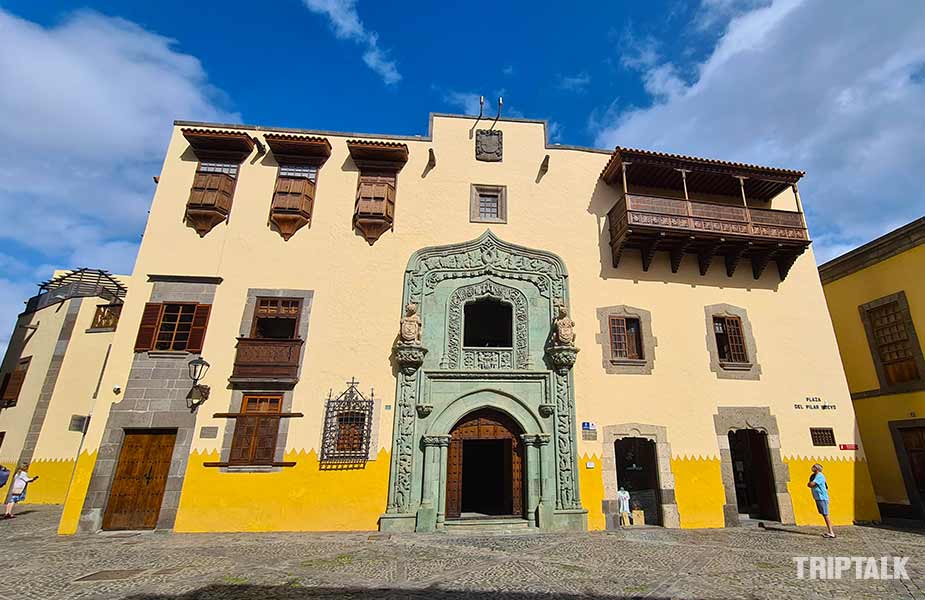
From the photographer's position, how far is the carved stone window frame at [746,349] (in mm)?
13859

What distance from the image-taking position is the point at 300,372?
41.5ft

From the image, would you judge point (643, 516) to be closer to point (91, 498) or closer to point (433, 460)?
point (433, 460)

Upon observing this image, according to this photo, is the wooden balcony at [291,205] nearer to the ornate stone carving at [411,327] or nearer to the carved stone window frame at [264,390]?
the carved stone window frame at [264,390]

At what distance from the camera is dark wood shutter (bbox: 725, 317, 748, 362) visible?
46.5ft

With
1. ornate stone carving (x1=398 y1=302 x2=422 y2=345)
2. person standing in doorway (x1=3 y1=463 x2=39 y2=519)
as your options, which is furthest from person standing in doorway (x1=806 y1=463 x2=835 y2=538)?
person standing in doorway (x1=3 y1=463 x2=39 y2=519)

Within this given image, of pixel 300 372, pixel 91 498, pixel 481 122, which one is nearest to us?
pixel 91 498

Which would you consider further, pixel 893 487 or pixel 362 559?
pixel 893 487

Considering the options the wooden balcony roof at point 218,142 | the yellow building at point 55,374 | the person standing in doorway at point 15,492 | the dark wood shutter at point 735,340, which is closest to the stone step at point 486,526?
the dark wood shutter at point 735,340

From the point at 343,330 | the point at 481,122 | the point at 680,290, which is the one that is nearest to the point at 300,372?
Result: the point at 343,330

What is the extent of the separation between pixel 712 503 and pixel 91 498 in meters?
17.1

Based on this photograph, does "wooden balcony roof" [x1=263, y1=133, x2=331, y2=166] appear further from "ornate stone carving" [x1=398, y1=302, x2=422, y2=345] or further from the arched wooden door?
the arched wooden door

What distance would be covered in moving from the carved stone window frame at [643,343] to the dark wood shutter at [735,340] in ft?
8.88

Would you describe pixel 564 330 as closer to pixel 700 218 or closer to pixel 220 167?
pixel 700 218

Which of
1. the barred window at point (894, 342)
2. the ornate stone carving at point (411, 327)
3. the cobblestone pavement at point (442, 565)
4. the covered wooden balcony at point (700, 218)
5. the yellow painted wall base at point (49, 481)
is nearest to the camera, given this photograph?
the cobblestone pavement at point (442, 565)
